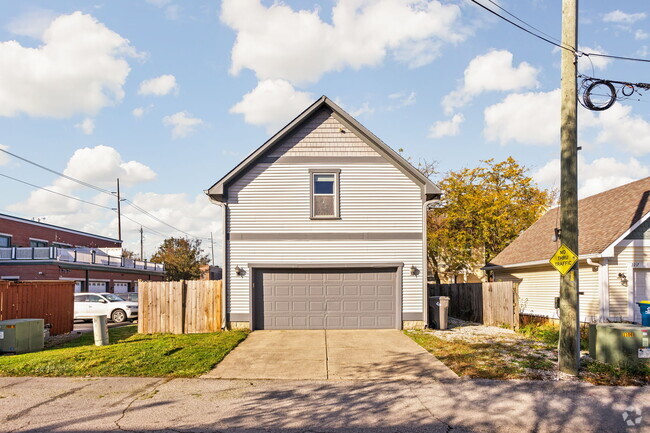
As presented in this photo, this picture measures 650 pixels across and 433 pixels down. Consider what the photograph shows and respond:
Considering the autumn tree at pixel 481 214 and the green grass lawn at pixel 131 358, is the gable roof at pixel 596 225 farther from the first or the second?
the green grass lawn at pixel 131 358

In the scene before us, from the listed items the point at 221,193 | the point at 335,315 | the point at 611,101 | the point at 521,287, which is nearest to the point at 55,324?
the point at 221,193

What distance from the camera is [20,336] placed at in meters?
13.0

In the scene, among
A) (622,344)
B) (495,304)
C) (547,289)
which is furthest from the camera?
(547,289)

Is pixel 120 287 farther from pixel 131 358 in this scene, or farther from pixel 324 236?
pixel 131 358

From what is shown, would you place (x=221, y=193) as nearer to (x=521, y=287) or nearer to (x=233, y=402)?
(x=233, y=402)

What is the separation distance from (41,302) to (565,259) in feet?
51.5

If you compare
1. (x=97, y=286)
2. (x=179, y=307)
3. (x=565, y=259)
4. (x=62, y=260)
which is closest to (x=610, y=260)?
(x=565, y=259)

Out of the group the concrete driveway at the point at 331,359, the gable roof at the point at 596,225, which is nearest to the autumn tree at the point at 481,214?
the gable roof at the point at 596,225

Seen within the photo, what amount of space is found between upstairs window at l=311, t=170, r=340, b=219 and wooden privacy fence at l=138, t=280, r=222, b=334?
13.8ft

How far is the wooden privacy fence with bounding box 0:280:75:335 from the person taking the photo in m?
15.0

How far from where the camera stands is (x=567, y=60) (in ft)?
34.1

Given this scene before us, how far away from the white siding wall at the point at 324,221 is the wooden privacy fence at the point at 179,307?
Answer: 650 mm

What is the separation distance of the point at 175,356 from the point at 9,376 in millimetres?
3365

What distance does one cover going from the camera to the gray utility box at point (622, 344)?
10.2 m
